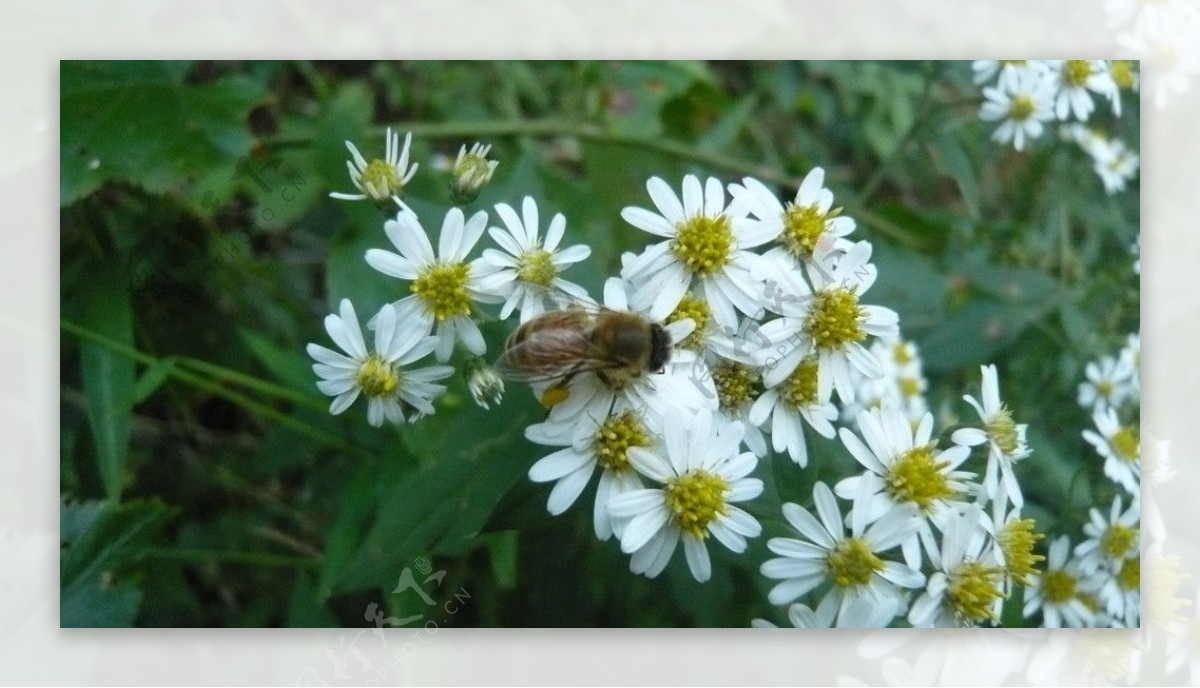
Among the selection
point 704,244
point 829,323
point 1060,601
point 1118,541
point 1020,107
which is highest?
point 1020,107

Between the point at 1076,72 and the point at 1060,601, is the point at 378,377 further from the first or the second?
the point at 1076,72

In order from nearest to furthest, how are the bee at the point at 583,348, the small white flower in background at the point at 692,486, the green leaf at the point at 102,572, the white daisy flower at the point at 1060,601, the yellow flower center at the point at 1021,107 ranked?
1. the bee at the point at 583,348
2. the small white flower in background at the point at 692,486
3. the green leaf at the point at 102,572
4. the white daisy flower at the point at 1060,601
5. the yellow flower center at the point at 1021,107

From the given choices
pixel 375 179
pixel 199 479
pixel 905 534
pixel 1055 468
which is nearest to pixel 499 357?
pixel 375 179

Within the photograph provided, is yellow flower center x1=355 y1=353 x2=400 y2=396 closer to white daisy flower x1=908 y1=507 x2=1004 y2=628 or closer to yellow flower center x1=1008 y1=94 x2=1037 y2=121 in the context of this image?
white daisy flower x1=908 y1=507 x2=1004 y2=628

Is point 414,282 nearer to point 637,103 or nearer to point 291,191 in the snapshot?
point 291,191

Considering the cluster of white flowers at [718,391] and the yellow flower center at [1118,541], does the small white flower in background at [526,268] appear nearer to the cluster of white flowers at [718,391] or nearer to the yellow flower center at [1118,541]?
the cluster of white flowers at [718,391]

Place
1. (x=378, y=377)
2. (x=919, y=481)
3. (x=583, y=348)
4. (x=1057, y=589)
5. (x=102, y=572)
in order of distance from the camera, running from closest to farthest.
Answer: (x=583, y=348) < (x=378, y=377) < (x=919, y=481) < (x=102, y=572) < (x=1057, y=589)

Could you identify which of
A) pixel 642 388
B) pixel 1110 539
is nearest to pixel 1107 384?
pixel 1110 539

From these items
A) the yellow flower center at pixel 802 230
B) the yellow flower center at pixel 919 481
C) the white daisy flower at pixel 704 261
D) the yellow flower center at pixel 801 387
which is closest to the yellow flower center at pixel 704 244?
the white daisy flower at pixel 704 261
